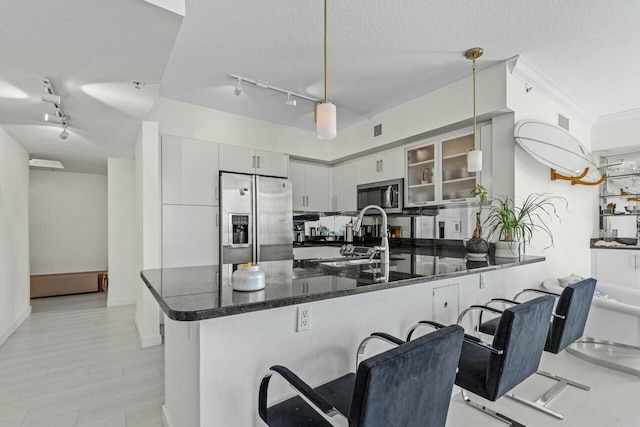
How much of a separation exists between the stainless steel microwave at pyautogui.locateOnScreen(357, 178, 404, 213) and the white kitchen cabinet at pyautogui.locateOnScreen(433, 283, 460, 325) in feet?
6.29

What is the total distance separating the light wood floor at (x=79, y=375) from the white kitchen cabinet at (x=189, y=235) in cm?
97

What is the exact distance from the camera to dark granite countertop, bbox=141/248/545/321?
1.12m

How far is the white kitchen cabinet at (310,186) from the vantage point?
489 cm

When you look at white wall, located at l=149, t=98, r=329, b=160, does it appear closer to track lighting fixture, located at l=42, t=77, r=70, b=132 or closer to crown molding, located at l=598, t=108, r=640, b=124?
track lighting fixture, located at l=42, t=77, r=70, b=132

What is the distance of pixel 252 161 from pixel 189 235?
1.25 metres

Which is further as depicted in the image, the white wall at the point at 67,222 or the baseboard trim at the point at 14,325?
the white wall at the point at 67,222

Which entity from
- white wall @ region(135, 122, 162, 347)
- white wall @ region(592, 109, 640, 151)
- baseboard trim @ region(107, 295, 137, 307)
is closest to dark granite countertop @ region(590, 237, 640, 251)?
white wall @ region(592, 109, 640, 151)

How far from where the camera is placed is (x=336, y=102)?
3842 millimetres

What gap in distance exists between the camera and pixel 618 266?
410 cm

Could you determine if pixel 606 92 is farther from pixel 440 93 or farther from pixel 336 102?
pixel 336 102

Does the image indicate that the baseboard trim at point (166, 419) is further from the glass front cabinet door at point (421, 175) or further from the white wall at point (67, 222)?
the white wall at point (67, 222)

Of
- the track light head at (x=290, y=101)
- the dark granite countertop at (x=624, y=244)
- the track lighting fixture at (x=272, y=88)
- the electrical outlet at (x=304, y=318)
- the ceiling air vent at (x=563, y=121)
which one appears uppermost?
the track lighting fixture at (x=272, y=88)

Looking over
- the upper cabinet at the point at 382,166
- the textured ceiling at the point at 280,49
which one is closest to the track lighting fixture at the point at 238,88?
the textured ceiling at the point at 280,49

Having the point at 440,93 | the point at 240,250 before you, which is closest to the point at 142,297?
the point at 240,250
